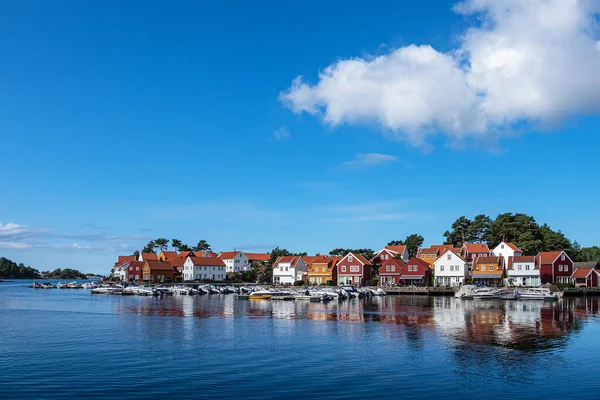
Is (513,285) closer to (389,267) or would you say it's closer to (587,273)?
(587,273)

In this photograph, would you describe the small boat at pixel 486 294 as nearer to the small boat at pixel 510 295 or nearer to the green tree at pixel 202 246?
the small boat at pixel 510 295

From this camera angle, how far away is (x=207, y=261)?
13400 cm

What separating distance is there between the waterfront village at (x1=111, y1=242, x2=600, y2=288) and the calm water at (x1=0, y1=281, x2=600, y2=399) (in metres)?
51.7

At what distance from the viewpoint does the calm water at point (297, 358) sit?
2209cm

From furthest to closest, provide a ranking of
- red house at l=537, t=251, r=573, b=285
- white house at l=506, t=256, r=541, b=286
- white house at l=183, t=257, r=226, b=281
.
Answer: white house at l=183, t=257, r=226, b=281
white house at l=506, t=256, r=541, b=286
red house at l=537, t=251, r=573, b=285

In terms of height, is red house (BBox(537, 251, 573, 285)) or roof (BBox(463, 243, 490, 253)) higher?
roof (BBox(463, 243, 490, 253))

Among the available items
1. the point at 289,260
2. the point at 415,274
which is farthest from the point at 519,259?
the point at 289,260

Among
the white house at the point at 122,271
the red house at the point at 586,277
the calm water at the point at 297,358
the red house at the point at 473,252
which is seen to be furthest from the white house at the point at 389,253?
the calm water at the point at 297,358

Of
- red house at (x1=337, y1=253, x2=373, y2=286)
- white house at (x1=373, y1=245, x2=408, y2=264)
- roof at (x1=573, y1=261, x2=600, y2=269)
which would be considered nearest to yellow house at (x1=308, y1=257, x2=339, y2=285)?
red house at (x1=337, y1=253, x2=373, y2=286)

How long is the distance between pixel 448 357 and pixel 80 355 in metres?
20.4

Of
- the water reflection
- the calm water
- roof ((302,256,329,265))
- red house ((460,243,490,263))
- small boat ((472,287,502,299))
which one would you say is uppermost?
red house ((460,243,490,263))

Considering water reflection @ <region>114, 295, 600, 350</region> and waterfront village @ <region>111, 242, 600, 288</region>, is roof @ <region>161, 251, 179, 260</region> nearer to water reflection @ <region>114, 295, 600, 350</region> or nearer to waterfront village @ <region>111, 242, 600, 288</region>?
waterfront village @ <region>111, 242, 600, 288</region>

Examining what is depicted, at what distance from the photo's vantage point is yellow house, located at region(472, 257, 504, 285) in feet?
321

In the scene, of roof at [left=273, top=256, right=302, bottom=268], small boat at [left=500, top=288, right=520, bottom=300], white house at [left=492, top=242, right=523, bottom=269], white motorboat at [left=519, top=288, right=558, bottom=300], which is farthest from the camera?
roof at [left=273, top=256, right=302, bottom=268]
